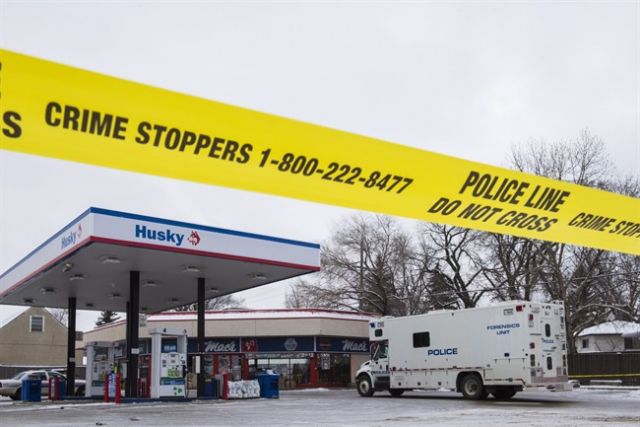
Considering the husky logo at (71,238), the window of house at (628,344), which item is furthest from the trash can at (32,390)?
the window of house at (628,344)

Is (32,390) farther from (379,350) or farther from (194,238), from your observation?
(379,350)

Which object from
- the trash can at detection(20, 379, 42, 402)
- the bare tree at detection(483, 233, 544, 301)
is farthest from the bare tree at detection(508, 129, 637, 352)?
the trash can at detection(20, 379, 42, 402)

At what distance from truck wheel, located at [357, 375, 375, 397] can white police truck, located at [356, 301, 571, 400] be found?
86mm

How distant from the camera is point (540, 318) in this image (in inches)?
930

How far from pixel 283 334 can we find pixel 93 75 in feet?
126

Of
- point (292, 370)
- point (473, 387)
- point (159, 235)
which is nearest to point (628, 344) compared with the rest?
point (292, 370)

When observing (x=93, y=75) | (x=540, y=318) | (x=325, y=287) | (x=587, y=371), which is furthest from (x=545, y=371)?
(x=325, y=287)

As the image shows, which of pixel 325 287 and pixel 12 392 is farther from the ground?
pixel 325 287

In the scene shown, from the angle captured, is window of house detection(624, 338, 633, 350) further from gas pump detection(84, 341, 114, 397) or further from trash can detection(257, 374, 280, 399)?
gas pump detection(84, 341, 114, 397)

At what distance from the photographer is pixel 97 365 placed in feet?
105

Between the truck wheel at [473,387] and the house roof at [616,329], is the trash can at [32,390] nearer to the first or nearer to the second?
the truck wheel at [473,387]

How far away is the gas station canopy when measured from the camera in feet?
72.3

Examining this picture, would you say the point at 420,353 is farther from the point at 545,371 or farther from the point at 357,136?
the point at 357,136

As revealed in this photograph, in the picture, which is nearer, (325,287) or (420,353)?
(420,353)
